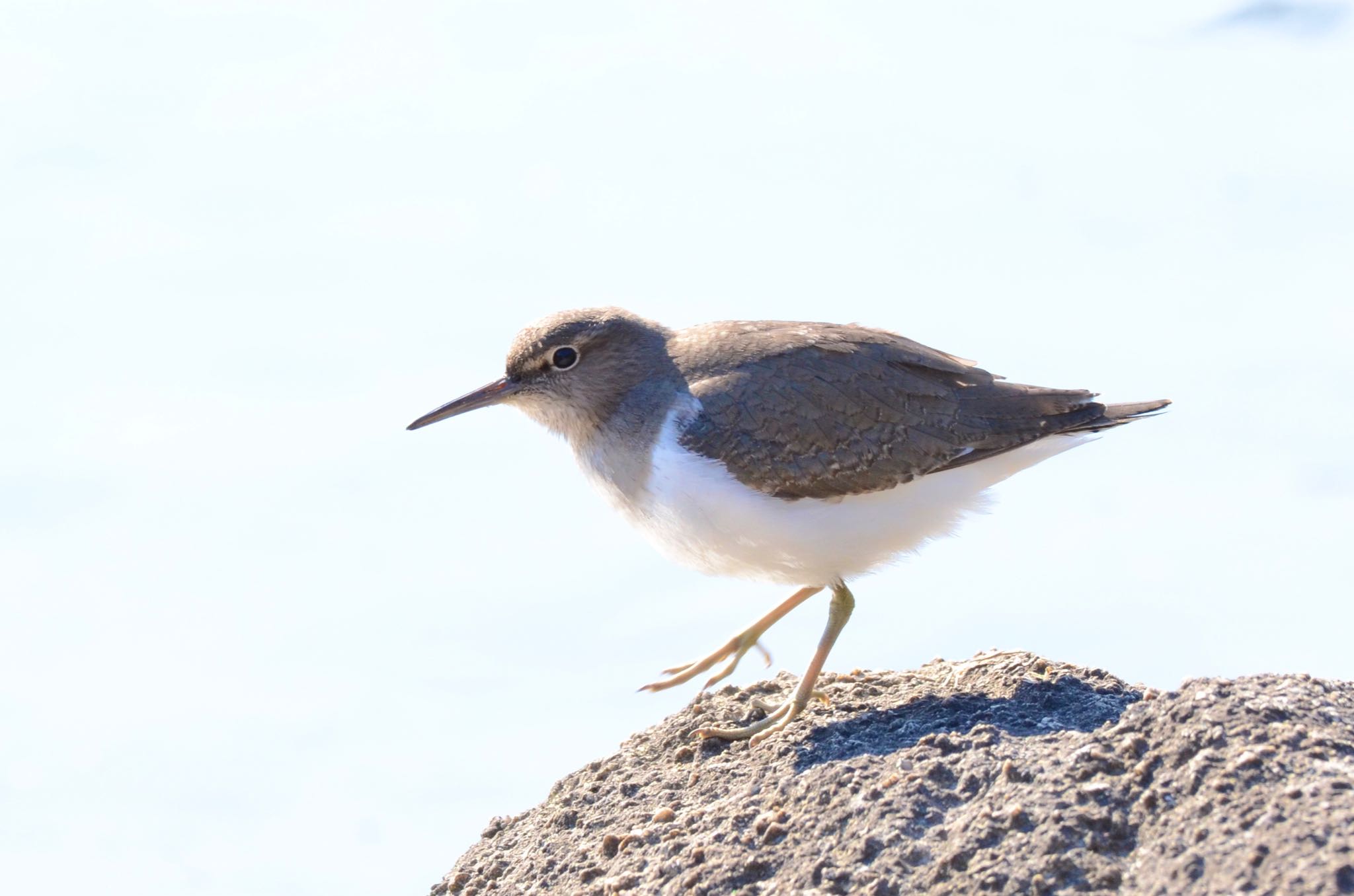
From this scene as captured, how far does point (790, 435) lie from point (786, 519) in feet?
1.73

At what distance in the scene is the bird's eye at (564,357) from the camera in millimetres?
9680

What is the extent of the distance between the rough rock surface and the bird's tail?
1.64m

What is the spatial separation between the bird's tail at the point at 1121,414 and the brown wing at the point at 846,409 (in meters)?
0.01

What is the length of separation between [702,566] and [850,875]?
3070 millimetres

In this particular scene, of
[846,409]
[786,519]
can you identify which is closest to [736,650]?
[786,519]

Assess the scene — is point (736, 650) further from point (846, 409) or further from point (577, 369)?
point (577, 369)

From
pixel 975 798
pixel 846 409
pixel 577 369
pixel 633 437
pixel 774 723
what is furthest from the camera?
pixel 577 369

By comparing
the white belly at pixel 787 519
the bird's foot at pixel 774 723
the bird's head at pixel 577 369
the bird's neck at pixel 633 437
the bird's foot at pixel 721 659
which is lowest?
the bird's foot at pixel 774 723

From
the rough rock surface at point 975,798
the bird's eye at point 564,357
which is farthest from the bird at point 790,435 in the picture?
the rough rock surface at point 975,798

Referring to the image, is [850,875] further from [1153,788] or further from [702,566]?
[702,566]

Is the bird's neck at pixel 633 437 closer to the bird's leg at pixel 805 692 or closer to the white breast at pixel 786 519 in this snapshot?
the white breast at pixel 786 519

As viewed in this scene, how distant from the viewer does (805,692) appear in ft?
28.5

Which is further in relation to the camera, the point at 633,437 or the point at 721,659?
the point at 721,659

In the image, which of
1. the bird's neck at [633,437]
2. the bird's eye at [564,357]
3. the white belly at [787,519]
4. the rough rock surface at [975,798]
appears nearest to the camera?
the rough rock surface at [975,798]
